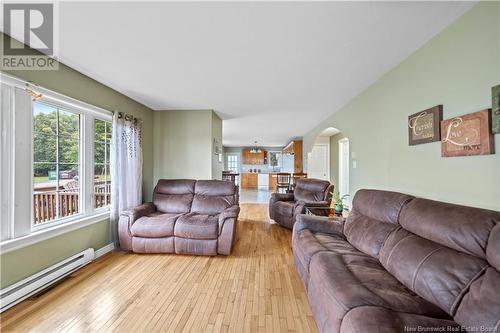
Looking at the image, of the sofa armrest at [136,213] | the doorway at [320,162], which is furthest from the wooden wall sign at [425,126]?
the doorway at [320,162]

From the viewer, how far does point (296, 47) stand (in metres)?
2.07

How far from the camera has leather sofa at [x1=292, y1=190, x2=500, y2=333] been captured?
3.50 feet

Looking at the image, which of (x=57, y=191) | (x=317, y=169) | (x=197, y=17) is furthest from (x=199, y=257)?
(x=317, y=169)

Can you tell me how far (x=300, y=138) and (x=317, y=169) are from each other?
1.48m

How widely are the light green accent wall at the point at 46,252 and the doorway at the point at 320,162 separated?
646 centimetres

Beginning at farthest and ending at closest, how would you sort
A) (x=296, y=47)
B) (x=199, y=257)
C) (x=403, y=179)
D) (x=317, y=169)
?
(x=317, y=169) → (x=199, y=257) → (x=403, y=179) → (x=296, y=47)

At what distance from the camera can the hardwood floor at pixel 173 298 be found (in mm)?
1751

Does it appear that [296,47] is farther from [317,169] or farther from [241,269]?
[317,169]

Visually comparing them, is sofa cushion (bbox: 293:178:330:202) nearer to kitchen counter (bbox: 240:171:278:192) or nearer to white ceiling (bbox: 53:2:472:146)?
white ceiling (bbox: 53:2:472:146)

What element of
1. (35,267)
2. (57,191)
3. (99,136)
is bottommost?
(35,267)

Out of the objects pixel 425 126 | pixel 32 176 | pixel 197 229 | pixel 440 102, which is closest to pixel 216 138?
pixel 197 229

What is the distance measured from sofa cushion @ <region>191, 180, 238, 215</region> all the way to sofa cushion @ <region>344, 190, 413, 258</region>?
75.1 inches

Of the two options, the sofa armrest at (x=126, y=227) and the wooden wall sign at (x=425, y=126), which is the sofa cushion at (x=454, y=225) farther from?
the sofa armrest at (x=126, y=227)

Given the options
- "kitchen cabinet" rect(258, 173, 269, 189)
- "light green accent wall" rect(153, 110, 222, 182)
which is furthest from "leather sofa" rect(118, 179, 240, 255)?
"kitchen cabinet" rect(258, 173, 269, 189)
